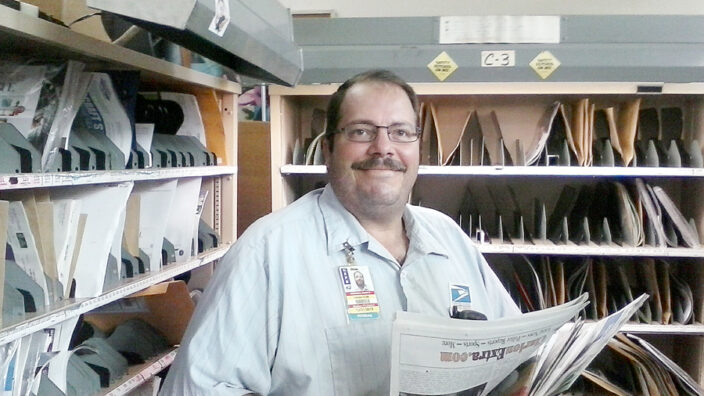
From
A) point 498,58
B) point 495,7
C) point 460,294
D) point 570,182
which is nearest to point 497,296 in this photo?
point 460,294

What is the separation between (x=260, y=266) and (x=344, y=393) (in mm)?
335

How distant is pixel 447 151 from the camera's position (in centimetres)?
295

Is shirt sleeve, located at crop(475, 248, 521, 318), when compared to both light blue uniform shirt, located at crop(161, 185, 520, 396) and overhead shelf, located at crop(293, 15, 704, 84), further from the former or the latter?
overhead shelf, located at crop(293, 15, 704, 84)

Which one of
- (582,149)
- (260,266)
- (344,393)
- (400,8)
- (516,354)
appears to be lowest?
(344,393)

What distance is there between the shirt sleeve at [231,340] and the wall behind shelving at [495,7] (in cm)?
247

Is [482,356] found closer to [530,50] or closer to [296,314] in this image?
[296,314]

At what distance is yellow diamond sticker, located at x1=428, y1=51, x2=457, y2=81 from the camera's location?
2549 millimetres

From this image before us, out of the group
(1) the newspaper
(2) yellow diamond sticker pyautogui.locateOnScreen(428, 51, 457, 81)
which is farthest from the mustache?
(2) yellow diamond sticker pyautogui.locateOnScreen(428, 51, 457, 81)

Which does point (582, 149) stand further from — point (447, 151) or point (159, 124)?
point (159, 124)

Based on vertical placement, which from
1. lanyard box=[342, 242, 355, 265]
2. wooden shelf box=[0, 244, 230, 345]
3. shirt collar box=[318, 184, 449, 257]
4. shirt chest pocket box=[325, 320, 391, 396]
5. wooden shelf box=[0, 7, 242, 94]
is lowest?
shirt chest pocket box=[325, 320, 391, 396]

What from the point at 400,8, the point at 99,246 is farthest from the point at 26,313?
the point at 400,8

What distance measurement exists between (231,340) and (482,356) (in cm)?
53

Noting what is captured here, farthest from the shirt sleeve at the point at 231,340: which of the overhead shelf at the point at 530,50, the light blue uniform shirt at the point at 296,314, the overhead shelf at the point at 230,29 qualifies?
the overhead shelf at the point at 530,50

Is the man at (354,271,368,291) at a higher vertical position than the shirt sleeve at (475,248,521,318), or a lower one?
higher
